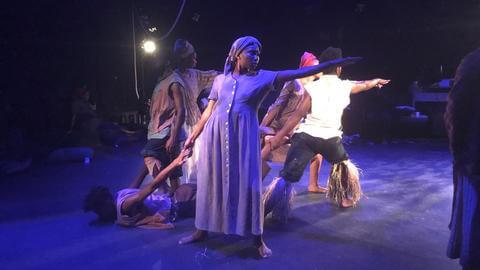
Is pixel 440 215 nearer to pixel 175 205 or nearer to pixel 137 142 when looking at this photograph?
pixel 175 205

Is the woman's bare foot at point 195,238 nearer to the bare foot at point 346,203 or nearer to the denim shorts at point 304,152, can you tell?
the denim shorts at point 304,152

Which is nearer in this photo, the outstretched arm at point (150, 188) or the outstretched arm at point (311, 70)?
the outstretched arm at point (311, 70)

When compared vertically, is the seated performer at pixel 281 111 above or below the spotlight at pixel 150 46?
below

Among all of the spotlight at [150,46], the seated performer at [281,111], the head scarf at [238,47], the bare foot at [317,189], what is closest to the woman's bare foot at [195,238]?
the seated performer at [281,111]

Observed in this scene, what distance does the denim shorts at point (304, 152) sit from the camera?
4.80 meters

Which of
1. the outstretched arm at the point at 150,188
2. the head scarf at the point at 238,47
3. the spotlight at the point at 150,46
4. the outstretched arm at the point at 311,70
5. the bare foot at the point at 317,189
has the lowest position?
the bare foot at the point at 317,189

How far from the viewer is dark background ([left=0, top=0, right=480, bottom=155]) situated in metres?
10.9

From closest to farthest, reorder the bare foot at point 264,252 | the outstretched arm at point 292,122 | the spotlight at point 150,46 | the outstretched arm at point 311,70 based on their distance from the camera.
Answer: the outstretched arm at point 311,70
the bare foot at point 264,252
the outstretched arm at point 292,122
the spotlight at point 150,46

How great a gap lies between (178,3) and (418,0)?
19.3 ft

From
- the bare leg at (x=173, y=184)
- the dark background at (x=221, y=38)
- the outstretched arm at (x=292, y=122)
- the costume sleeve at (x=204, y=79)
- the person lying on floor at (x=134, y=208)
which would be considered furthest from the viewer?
the dark background at (x=221, y=38)

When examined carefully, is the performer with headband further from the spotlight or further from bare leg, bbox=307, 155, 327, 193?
the spotlight

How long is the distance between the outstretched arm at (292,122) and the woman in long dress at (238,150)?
126cm

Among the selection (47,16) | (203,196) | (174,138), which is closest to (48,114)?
(47,16)

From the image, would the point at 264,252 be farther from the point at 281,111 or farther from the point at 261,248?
the point at 281,111
